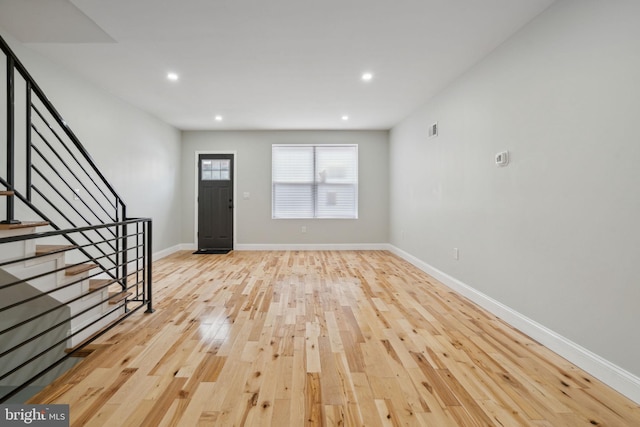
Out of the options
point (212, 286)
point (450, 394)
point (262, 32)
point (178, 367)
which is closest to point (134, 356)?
point (178, 367)

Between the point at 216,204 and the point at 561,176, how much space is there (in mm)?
5757

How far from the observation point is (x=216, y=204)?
20.6ft

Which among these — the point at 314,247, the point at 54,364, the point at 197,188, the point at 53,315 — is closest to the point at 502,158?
the point at 54,364

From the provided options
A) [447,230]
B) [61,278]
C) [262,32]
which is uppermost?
[262,32]

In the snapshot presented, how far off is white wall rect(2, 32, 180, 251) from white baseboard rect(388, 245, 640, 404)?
4859 millimetres

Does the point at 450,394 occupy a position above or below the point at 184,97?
below

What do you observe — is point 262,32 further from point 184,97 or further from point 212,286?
point 212,286

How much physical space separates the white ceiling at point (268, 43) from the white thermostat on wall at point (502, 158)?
1038 mm

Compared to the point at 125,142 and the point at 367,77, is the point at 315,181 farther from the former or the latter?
the point at 125,142

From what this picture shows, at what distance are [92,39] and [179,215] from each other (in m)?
3.95

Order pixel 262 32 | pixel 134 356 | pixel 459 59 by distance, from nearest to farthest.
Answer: pixel 134 356 < pixel 262 32 < pixel 459 59

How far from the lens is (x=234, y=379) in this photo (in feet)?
5.69

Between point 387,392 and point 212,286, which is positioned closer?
point 387,392

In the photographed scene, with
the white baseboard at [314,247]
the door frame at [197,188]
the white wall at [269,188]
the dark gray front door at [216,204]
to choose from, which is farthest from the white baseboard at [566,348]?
the dark gray front door at [216,204]
